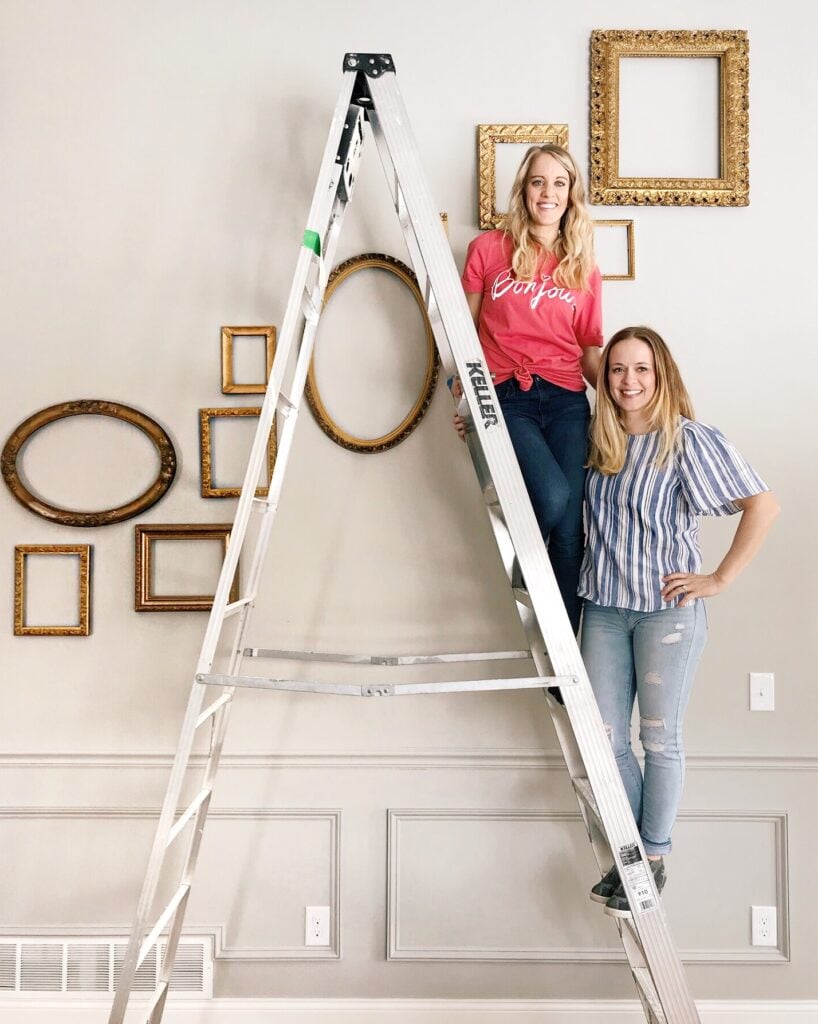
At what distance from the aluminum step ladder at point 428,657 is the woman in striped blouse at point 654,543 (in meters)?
0.16

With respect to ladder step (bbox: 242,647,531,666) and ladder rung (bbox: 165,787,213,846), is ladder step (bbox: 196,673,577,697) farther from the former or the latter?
ladder rung (bbox: 165,787,213,846)

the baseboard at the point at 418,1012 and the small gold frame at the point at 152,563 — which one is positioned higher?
the small gold frame at the point at 152,563

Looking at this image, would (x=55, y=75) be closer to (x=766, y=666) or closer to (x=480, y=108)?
(x=480, y=108)

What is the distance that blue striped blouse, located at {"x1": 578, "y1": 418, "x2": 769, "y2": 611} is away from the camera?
1605mm

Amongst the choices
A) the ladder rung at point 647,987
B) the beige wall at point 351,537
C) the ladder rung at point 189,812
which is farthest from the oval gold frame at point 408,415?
the ladder rung at point 647,987

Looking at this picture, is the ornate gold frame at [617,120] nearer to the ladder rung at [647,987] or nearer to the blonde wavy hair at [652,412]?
the blonde wavy hair at [652,412]

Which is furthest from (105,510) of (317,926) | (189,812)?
(317,926)

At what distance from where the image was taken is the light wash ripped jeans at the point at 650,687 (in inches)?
63.8

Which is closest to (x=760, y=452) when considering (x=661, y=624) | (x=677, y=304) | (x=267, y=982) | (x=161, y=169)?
(x=677, y=304)

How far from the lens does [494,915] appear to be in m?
1.89

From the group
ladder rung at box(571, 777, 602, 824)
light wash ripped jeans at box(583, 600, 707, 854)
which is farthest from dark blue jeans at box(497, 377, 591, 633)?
ladder rung at box(571, 777, 602, 824)

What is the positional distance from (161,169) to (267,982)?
2018 mm

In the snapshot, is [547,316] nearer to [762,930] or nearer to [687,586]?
[687,586]

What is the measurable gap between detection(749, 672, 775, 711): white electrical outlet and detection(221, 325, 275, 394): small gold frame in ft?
4.62
